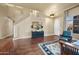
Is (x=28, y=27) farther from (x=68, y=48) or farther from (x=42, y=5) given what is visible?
(x=68, y=48)

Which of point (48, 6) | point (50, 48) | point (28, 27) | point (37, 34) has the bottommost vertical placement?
point (50, 48)

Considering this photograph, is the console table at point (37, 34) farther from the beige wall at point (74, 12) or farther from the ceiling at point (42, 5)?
the beige wall at point (74, 12)

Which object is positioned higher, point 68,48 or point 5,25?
point 5,25

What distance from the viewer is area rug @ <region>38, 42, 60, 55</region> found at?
223 centimetres

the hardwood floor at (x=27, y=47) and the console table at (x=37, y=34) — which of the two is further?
the console table at (x=37, y=34)

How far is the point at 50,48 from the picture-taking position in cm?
229

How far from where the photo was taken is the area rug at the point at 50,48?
223 cm

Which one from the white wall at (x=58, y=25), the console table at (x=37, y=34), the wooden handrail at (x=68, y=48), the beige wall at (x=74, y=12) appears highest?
the beige wall at (x=74, y=12)

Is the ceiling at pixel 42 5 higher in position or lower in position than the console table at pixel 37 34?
higher

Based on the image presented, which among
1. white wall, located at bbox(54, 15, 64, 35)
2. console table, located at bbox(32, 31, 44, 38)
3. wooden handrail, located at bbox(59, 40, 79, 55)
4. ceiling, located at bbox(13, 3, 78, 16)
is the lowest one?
wooden handrail, located at bbox(59, 40, 79, 55)

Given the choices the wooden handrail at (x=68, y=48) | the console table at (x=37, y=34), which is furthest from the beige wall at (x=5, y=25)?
the wooden handrail at (x=68, y=48)

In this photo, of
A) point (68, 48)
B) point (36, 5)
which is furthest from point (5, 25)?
point (68, 48)

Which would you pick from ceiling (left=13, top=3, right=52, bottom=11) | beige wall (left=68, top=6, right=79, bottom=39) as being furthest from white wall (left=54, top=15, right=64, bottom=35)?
ceiling (left=13, top=3, right=52, bottom=11)

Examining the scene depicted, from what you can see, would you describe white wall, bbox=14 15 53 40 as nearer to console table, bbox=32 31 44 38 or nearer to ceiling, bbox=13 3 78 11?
console table, bbox=32 31 44 38
